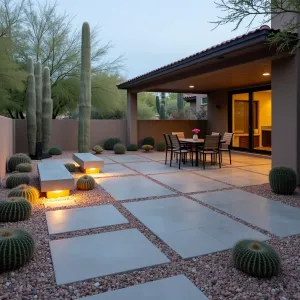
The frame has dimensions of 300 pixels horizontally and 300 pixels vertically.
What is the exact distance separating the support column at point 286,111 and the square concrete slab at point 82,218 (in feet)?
12.9

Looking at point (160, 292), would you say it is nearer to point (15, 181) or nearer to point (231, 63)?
point (15, 181)

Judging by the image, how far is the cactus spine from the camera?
10.7 metres

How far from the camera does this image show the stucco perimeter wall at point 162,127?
15508 mm

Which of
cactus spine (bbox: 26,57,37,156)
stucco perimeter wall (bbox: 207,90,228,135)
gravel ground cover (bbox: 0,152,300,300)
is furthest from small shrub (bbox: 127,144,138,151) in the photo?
gravel ground cover (bbox: 0,152,300,300)

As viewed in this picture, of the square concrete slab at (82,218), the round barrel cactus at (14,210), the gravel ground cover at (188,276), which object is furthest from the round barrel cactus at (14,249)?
the round barrel cactus at (14,210)

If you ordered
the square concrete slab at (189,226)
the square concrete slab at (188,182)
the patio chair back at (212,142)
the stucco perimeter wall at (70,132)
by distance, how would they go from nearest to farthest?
the square concrete slab at (189,226), the square concrete slab at (188,182), the patio chair back at (212,142), the stucco perimeter wall at (70,132)

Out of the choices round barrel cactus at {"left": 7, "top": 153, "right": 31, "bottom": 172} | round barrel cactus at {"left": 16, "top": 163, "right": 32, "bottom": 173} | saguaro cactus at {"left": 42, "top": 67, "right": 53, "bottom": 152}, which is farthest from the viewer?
saguaro cactus at {"left": 42, "top": 67, "right": 53, "bottom": 152}

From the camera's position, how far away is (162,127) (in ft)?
51.8

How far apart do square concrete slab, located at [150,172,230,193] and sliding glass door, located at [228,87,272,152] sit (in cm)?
542

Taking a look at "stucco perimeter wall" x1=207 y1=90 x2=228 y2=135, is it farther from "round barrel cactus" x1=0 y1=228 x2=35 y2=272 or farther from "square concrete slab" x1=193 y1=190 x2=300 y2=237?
"round barrel cactus" x1=0 y1=228 x2=35 y2=272

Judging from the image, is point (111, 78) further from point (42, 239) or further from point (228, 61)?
point (42, 239)

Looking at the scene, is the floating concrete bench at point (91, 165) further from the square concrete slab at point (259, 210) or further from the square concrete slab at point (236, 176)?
the square concrete slab at point (259, 210)

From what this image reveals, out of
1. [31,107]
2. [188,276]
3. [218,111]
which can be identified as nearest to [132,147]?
[218,111]

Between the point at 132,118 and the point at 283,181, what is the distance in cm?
1003
